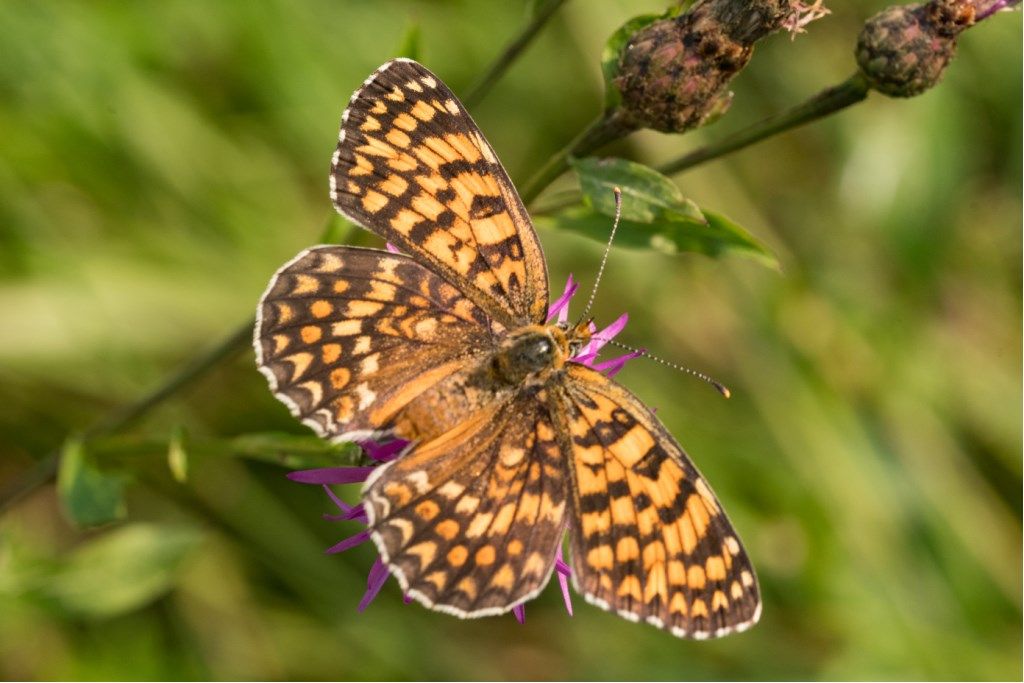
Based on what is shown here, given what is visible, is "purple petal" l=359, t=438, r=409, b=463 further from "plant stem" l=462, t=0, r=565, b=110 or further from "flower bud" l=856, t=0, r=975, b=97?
"flower bud" l=856, t=0, r=975, b=97

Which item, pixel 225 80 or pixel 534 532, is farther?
pixel 225 80

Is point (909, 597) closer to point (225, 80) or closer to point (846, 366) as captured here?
point (846, 366)

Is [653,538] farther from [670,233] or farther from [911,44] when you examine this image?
[911,44]

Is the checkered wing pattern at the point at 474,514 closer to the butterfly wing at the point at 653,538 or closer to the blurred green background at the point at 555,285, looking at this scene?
the butterfly wing at the point at 653,538

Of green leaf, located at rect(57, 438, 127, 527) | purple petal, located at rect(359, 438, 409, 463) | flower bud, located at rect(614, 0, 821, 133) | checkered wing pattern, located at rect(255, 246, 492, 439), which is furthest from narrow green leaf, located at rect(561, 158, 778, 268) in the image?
green leaf, located at rect(57, 438, 127, 527)

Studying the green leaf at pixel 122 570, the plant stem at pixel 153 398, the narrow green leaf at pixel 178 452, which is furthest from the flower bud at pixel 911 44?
the green leaf at pixel 122 570

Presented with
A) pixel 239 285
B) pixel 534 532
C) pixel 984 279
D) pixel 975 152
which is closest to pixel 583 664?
pixel 239 285
